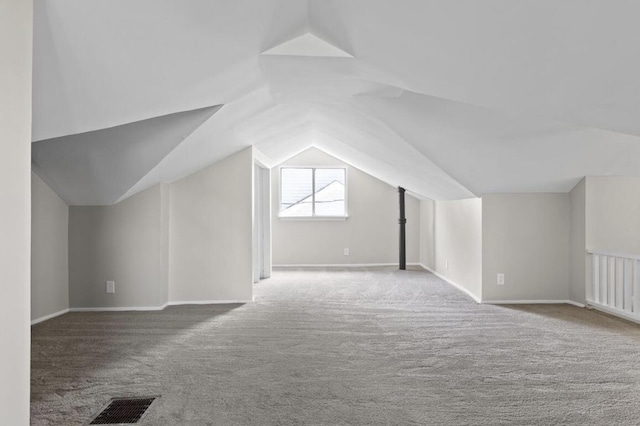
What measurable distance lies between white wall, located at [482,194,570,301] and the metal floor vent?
3.88 meters

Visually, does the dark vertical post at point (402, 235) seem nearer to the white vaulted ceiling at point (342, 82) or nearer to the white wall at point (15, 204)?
the white vaulted ceiling at point (342, 82)

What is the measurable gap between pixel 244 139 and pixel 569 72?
3.52 metres

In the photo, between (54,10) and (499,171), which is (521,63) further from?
(499,171)

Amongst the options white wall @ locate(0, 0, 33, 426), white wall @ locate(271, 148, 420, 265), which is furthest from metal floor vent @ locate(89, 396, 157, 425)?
white wall @ locate(271, 148, 420, 265)

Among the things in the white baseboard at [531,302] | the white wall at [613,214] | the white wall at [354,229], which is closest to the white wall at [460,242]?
the white baseboard at [531,302]

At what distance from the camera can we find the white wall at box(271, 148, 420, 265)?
28.5 feet

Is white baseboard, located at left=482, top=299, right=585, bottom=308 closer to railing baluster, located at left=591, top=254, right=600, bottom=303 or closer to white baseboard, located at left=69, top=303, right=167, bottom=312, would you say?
railing baluster, located at left=591, top=254, right=600, bottom=303

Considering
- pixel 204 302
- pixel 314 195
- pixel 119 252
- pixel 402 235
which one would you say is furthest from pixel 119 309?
pixel 402 235

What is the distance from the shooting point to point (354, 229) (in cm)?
871

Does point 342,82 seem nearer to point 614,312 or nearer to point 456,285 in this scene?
point 614,312

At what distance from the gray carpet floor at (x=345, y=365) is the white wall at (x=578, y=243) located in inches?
17.0

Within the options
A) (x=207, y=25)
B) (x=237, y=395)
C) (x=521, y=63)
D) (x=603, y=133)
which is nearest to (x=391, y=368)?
(x=237, y=395)

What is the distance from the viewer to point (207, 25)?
2.02 metres

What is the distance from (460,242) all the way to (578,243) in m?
1.46
